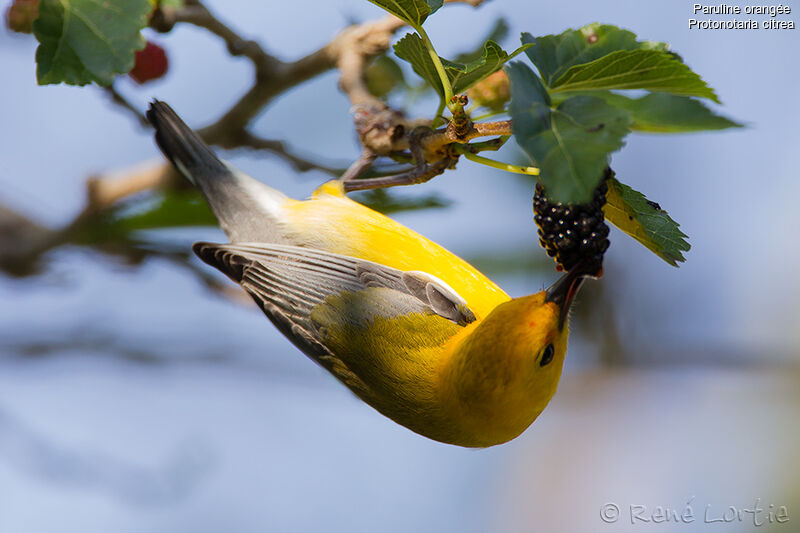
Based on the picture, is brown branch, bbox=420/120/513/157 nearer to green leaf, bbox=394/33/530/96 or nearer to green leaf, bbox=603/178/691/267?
green leaf, bbox=394/33/530/96

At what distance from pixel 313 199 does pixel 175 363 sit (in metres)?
2.98

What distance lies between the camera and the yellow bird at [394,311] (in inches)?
110

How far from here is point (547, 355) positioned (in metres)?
2.82

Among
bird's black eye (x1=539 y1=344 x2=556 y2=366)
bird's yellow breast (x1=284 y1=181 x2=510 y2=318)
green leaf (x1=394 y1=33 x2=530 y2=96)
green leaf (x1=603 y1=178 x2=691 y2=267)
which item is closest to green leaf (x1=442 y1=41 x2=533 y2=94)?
green leaf (x1=394 y1=33 x2=530 y2=96)

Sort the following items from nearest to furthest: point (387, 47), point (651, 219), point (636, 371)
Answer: point (651, 219), point (387, 47), point (636, 371)

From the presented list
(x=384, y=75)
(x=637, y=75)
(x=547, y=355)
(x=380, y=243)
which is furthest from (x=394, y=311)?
(x=637, y=75)

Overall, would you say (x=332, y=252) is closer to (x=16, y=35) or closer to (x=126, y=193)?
(x=126, y=193)

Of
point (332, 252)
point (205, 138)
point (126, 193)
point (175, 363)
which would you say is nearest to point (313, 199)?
point (332, 252)

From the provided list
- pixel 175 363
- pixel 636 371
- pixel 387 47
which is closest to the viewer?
pixel 387 47

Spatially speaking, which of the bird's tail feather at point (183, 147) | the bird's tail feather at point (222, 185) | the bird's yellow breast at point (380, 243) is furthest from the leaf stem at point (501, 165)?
the bird's tail feather at point (183, 147)

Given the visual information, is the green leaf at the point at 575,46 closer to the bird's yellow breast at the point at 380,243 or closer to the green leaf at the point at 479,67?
the green leaf at the point at 479,67

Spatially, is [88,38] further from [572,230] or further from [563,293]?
[563,293]

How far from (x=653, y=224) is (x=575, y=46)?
0.55 m

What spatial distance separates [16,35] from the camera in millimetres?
3027
